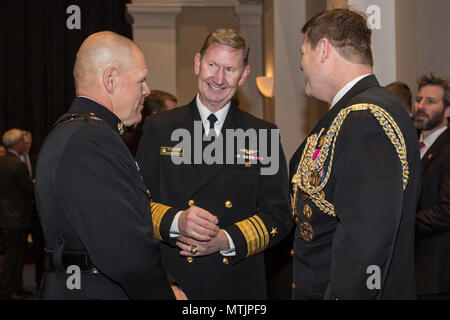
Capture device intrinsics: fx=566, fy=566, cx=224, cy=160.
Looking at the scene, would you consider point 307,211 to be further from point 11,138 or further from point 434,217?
point 11,138

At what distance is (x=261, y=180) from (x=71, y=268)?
0.98 metres

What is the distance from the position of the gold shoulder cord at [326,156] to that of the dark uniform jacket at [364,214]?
0.01 metres

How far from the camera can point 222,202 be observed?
234 cm

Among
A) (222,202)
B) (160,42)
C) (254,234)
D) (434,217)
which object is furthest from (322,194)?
(160,42)

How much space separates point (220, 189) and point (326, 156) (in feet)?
2.15

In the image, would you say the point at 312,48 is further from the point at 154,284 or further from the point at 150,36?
the point at 150,36

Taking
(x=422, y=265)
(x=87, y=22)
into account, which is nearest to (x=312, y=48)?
(x=422, y=265)

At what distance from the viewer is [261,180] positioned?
7.83 ft

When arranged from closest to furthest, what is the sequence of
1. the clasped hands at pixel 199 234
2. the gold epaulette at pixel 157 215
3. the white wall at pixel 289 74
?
1. the clasped hands at pixel 199 234
2. the gold epaulette at pixel 157 215
3. the white wall at pixel 289 74

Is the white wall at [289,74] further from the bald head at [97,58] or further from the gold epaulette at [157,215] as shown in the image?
the bald head at [97,58]

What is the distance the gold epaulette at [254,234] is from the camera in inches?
88.2

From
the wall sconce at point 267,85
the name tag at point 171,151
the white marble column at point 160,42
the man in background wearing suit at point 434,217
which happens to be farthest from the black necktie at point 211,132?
the white marble column at point 160,42

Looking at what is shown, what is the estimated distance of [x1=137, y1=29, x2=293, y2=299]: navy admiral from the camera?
226cm

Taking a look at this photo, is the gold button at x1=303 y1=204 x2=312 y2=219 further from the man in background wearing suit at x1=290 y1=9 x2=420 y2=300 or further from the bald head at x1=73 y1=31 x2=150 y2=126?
the bald head at x1=73 y1=31 x2=150 y2=126
